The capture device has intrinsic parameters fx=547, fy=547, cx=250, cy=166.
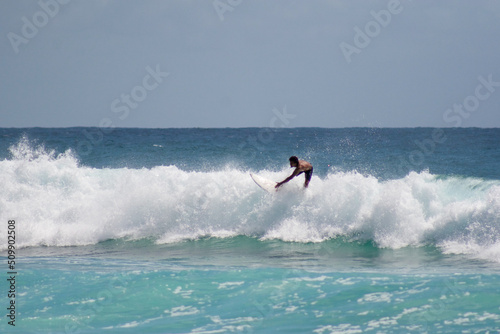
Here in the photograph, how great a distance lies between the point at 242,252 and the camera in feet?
40.3

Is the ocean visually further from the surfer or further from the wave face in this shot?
the surfer

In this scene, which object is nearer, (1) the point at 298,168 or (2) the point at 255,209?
(1) the point at 298,168

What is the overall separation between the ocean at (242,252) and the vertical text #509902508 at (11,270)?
0.13 ft

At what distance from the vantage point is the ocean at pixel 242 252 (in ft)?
24.8

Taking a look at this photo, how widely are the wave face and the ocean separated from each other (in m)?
0.03

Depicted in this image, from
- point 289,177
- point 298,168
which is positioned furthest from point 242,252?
point 298,168

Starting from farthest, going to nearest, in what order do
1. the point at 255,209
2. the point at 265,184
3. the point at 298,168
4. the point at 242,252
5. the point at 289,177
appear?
the point at 255,209
the point at 265,184
the point at 289,177
the point at 298,168
the point at 242,252

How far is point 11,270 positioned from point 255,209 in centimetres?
616

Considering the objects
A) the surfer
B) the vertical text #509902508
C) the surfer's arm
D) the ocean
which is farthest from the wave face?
the surfer

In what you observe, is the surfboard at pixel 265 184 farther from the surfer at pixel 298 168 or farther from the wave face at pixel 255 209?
the surfer at pixel 298 168

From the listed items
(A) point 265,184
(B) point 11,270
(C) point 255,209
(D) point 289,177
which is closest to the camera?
(B) point 11,270

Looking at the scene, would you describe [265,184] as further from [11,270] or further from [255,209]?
[11,270]

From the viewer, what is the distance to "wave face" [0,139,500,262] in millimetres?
12297

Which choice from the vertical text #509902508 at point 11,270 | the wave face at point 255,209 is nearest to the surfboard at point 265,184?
the wave face at point 255,209
